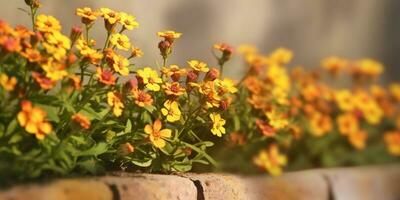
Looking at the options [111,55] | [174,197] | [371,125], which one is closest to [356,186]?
[371,125]

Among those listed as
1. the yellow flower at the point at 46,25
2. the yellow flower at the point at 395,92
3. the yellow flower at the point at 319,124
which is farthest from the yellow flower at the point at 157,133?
the yellow flower at the point at 395,92

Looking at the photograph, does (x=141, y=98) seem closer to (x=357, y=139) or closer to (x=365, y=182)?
(x=365, y=182)

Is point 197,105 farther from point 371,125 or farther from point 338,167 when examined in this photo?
point 371,125

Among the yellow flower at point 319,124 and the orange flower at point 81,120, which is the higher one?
the orange flower at point 81,120

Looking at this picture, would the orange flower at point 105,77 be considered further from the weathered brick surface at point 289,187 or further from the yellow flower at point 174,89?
the weathered brick surface at point 289,187

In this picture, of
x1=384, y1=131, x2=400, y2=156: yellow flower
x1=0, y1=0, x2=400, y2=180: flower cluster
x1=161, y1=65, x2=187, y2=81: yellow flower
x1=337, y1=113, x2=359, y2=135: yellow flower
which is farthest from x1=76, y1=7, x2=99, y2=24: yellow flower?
x1=384, y1=131, x2=400, y2=156: yellow flower

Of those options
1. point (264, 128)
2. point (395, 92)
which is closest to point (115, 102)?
point (264, 128)

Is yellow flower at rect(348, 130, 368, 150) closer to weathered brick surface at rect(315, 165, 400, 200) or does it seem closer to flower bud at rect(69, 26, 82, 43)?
weathered brick surface at rect(315, 165, 400, 200)
